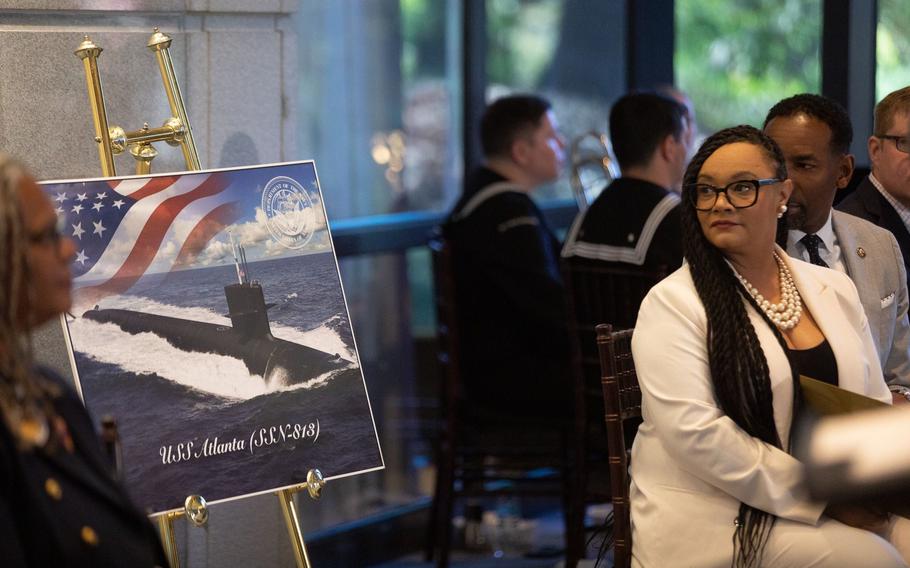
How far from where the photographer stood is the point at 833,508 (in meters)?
2.74

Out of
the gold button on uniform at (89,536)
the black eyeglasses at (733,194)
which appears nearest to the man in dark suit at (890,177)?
the black eyeglasses at (733,194)

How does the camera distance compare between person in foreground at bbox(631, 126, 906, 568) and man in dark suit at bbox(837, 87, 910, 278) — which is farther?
man in dark suit at bbox(837, 87, 910, 278)

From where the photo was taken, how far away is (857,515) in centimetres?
273

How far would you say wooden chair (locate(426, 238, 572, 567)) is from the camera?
4.67m

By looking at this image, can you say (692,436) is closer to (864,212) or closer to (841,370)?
(841,370)

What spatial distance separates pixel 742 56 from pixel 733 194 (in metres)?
2.96

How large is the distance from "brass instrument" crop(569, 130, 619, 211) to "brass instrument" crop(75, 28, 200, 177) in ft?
7.58

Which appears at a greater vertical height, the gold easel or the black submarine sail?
the black submarine sail

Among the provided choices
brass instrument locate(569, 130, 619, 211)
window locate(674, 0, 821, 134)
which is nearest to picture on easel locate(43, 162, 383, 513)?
brass instrument locate(569, 130, 619, 211)

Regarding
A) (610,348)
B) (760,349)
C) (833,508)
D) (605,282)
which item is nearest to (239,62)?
(605,282)

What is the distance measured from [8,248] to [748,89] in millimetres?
4297

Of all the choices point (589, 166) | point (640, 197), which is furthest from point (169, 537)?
point (589, 166)

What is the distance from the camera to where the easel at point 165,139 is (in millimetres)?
3016

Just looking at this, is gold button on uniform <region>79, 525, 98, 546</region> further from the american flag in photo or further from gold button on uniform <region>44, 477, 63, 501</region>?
the american flag in photo
